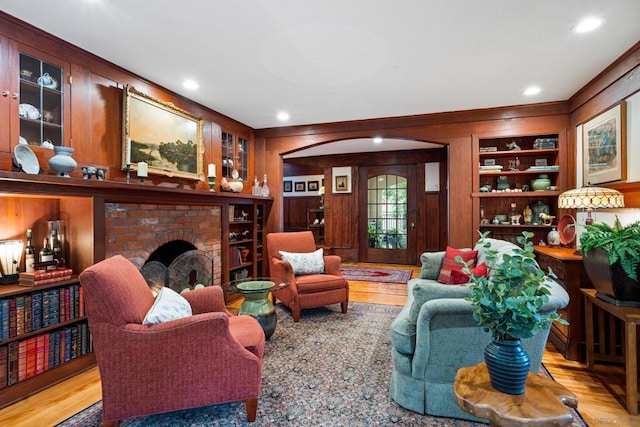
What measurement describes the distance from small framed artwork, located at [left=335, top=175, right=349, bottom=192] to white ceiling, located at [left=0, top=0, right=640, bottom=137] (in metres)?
3.71

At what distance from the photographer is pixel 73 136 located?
2615 mm

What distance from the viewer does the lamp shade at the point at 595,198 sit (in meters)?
2.68

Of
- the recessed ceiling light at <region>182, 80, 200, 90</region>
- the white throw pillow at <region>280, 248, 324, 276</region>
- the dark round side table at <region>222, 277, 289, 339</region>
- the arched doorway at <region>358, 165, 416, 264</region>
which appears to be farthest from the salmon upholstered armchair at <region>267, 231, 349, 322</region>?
the arched doorway at <region>358, 165, 416, 264</region>

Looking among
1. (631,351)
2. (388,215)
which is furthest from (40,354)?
(388,215)

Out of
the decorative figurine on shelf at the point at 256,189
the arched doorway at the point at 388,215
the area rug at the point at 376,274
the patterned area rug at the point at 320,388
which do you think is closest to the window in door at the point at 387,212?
the arched doorway at the point at 388,215

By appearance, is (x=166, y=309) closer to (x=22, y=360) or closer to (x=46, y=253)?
(x=22, y=360)

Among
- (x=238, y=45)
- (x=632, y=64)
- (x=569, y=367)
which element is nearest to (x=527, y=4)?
(x=632, y=64)

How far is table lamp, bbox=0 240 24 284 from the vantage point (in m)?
2.33

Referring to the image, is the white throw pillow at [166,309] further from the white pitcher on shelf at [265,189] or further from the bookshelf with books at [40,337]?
the white pitcher on shelf at [265,189]

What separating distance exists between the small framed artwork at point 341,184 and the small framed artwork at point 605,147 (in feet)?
14.8

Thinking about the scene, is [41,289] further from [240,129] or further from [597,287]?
[597,287]

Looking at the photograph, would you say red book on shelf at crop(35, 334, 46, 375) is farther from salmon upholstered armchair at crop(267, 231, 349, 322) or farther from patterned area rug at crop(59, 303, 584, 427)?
salmon upholstered armchair at crop(267, 231, 349, 322)

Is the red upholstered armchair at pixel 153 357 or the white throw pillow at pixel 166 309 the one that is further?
the white throw pillow at pixel 166 309

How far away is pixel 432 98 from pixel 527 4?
175 cm
